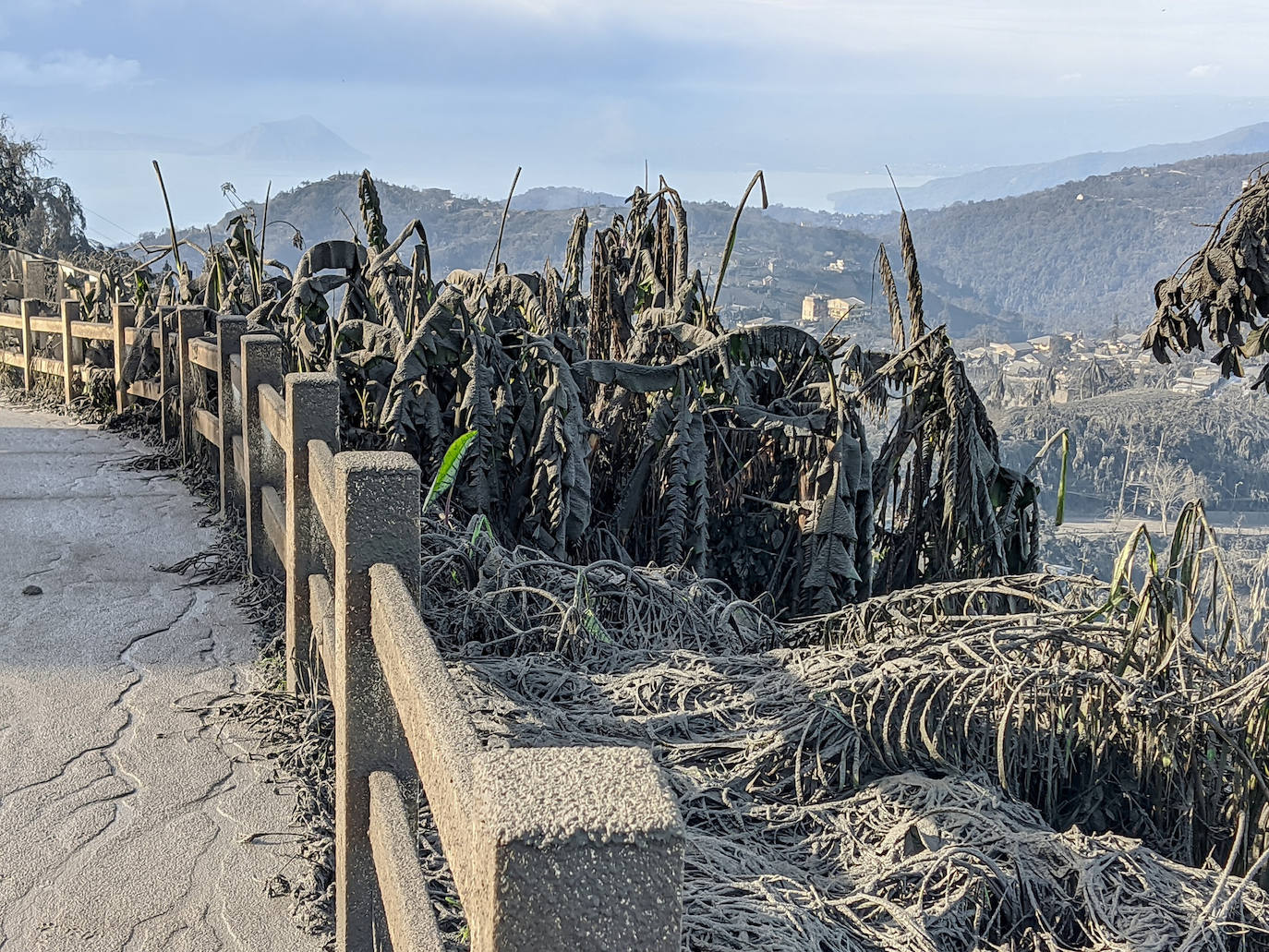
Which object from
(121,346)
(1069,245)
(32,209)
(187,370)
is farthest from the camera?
(1069,245)

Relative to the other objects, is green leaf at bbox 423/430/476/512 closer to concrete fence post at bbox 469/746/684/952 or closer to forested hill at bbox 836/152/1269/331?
concrete fence post at bbox 469/746/684/952

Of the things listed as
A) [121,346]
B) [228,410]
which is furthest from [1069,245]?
[228,410]

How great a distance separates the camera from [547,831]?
0.99 m

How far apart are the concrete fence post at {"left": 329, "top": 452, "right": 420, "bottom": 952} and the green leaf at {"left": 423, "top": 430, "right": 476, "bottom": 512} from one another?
94.7 inches

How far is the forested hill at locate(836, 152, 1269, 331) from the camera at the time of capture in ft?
501

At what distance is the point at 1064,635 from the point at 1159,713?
365mm

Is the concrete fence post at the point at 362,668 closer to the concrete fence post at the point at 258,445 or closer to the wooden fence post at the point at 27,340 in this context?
the concrete fence post at the point at 258,445

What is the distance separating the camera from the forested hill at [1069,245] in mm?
152750

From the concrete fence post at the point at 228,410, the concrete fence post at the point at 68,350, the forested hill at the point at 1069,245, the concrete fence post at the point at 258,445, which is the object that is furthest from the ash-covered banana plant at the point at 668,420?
the forested hill at the point at 1069,245

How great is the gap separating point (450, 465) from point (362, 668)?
2710 mm

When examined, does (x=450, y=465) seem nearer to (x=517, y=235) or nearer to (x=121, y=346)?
(x=121, y=346)

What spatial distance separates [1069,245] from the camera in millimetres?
173125

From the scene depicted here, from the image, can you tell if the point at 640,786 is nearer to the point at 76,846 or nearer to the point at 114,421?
the point at 76,846

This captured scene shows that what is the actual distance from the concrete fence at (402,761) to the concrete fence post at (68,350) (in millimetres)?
4837
